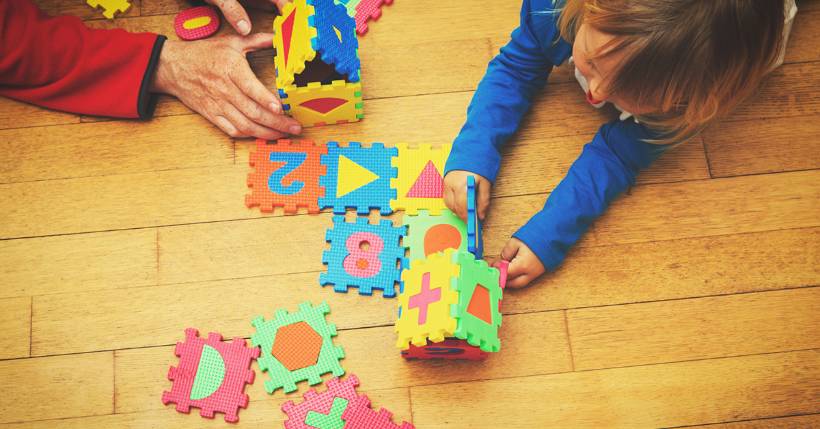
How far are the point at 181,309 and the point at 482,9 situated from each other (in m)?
0.84

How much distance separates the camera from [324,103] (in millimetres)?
1269

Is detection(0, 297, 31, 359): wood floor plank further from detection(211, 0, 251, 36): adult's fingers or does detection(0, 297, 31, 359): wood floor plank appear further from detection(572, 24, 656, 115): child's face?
detection(572, 24, 656, 115): child's face

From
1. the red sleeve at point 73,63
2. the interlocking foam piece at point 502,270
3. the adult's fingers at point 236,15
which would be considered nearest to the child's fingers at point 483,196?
the interlocking foam piece at point 502,270

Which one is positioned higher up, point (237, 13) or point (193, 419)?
point (237, 13)

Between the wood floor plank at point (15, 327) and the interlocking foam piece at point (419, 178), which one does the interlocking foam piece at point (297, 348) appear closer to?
the interlocking foam piece at point (419, 178)

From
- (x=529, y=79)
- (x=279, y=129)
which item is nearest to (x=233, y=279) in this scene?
(x=279, y=129)

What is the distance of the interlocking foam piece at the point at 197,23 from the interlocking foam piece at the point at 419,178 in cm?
46

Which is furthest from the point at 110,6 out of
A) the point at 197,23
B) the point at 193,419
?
the point at 193,419

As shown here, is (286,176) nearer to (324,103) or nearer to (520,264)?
(324,103)

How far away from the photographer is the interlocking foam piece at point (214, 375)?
115 centimetres

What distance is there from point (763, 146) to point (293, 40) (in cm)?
91

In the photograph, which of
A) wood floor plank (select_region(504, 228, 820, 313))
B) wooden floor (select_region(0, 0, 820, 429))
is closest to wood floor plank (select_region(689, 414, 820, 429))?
wooden floor (select_region(0, 0, 820, 429))

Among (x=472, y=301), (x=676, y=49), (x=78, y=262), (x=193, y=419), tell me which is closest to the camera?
(x=676, y=49)

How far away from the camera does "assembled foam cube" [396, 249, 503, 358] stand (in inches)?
40.4
